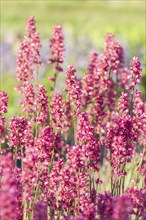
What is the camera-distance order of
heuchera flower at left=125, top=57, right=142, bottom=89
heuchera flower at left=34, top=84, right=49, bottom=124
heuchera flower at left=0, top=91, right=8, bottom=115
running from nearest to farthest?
heuchera flower at left=0, top=91, right=8, bottom=115 < heuchera flower at left=34, top=84, right=49, bottom=124 < heuchera flower at left=125, top=57, right=142, bottom=89

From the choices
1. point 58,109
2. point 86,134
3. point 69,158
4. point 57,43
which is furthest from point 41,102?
point 57,43

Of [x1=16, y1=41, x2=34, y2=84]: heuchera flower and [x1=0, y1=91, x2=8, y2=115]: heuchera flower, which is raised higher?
[x1=16, y1=41, x2=34, y2=84]: heuchera flower

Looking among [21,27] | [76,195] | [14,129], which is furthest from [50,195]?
[21,27]

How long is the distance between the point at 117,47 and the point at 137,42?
9.53 meters

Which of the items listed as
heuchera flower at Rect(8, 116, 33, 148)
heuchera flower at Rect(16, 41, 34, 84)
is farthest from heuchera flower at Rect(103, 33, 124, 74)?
heuchera flower at Rect(8, 116, 33, 148)

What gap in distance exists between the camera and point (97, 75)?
227 inches

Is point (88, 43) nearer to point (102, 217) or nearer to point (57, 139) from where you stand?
point (57, 139)

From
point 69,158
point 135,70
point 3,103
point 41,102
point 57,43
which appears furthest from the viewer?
point 57,43

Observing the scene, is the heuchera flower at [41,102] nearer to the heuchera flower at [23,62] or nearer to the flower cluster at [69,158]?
the flower cluster at [69,158]

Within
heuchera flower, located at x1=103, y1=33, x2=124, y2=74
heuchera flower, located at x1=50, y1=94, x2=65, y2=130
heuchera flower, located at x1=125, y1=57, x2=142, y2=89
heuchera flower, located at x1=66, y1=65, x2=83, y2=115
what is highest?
heuchera flower, located at x1=103, y1=33, x2=124, y2=74

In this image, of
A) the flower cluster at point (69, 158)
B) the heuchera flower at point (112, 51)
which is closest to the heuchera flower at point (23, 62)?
the flower cluster at point (69, 158)

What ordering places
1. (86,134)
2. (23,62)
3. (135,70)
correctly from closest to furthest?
(86,134) < (135,70) < (23,62)

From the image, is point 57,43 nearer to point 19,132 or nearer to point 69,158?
point 19,132

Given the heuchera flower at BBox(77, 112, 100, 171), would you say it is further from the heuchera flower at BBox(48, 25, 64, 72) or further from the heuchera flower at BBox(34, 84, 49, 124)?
the heuchera flower at BBox(48, 25, 64, 72)
